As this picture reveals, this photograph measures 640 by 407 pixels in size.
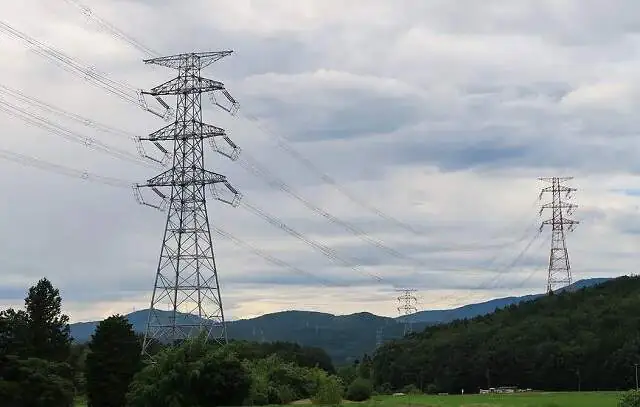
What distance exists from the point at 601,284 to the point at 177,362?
12575 centimetres

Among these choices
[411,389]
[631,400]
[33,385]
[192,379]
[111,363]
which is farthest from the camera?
[411,389]

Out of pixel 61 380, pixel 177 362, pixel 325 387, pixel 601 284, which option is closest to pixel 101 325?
pixel 61 380

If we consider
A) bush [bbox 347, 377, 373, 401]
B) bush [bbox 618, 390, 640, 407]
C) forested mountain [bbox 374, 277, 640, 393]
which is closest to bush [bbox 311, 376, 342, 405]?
bush [bbox 347, 377, 373, 401]

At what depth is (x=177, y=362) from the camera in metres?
65.9

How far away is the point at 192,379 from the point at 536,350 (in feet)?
235

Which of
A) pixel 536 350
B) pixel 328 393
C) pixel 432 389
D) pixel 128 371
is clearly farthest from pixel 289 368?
pixel 536 350

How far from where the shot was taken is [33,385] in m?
70.7

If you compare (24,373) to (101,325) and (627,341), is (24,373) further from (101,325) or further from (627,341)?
(627,341)

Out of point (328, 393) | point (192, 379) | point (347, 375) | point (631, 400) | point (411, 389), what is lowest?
point (631, 400)

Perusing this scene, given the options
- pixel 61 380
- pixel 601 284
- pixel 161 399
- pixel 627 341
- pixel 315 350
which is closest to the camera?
pixel 161 399

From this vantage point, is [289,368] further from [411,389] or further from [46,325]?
[411,389]

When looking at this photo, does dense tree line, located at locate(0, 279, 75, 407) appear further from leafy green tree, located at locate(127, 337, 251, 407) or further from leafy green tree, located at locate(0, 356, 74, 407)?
leafy green tree, located at locate(127, 337, 251, 407)

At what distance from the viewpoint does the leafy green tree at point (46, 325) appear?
8269cm

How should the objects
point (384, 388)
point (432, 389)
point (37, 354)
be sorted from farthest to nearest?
1. point (384, 388)
2. point (432, 389)
3. point (37, 354)
